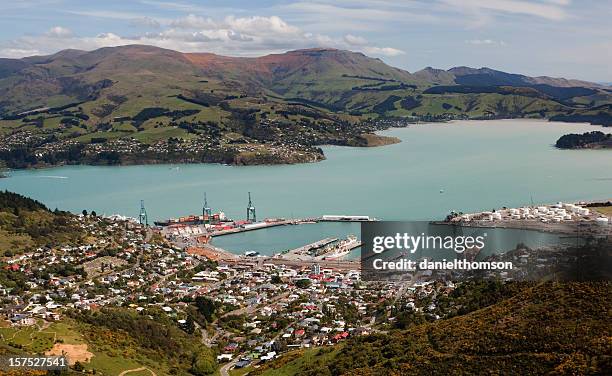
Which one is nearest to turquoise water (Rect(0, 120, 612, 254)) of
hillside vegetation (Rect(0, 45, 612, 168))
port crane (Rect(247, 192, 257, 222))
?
port crane (Rect(247, 192, 257, 222))

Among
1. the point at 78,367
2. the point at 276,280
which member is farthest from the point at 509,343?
the point at 276,280

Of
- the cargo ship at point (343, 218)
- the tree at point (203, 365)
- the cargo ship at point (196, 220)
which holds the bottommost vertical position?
the cargo ship at point (196, 220)

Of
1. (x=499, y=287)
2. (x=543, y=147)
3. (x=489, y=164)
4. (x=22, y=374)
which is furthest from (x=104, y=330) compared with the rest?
(x=543, y=147)

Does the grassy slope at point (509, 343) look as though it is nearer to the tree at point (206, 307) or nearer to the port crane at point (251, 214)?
the tree at point (206, 307)

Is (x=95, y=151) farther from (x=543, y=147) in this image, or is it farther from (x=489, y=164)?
(x=543, y=147)

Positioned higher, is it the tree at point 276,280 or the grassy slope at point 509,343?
the grassy slope at point 509,343

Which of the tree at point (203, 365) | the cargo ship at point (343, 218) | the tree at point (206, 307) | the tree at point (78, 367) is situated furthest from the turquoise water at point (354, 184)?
the tree at point (78, 367)
